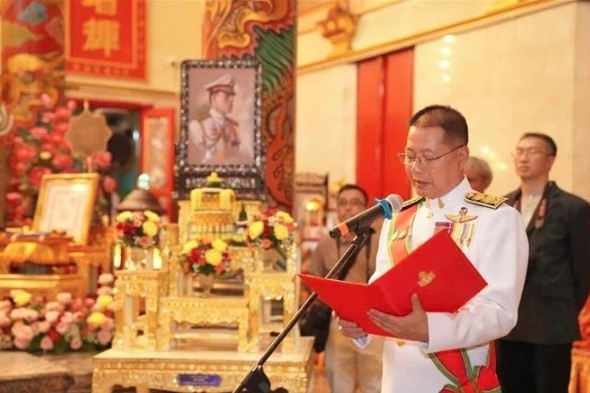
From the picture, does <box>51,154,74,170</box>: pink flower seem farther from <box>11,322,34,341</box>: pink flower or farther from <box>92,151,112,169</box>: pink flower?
<box>11,322,34,341</box>: pink flower

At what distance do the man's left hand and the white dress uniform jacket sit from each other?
2 cm

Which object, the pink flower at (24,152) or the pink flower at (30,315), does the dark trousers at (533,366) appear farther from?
the pink flower at (24,152)

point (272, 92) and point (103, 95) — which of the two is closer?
point (272, 92)

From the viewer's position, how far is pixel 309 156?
371 inches

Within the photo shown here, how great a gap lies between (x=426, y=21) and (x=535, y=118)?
5.93 feet

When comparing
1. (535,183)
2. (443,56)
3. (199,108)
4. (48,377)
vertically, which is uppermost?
(443,56)

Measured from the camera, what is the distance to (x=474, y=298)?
1.95 metres

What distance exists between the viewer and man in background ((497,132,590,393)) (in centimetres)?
349

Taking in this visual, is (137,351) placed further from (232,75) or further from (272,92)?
(272,92)

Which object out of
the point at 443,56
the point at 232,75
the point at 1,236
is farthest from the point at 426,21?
the point at 1,236

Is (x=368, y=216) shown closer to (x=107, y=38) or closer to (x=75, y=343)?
(x=75, y=343)

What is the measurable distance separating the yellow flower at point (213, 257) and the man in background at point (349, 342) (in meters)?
0.60

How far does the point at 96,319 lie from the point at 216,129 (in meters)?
1.25

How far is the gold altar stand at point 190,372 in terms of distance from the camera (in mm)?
3689
